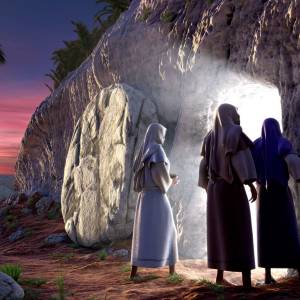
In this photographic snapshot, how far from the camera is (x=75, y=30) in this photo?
2464cm

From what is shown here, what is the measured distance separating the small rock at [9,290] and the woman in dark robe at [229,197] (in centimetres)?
215

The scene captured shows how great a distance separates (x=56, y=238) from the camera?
12.1 m

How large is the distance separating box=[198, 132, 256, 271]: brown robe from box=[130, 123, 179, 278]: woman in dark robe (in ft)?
3.73

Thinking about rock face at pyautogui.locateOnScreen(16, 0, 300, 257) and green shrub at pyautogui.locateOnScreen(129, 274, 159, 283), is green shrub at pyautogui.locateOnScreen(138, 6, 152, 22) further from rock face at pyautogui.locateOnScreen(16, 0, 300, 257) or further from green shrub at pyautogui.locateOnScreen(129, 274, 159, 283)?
green shrub at pyautogui.locateOnScreen(129, 274, 159, 283)

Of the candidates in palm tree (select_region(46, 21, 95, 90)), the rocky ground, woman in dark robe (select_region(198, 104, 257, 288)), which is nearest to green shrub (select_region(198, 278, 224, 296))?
the rocky ground

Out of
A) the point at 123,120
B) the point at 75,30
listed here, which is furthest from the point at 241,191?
the point at 75,30

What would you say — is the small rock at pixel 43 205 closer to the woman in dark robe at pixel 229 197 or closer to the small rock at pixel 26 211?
the small rock at pixel 26 211

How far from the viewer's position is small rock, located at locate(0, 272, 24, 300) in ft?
15.9

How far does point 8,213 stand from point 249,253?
14.8 metres

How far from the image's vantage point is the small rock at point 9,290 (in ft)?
15.9

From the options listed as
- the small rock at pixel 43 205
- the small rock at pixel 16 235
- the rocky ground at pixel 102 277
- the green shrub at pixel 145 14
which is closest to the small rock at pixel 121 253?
the rocky ground at pixel 102 277

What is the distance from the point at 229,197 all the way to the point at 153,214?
159 centimetres

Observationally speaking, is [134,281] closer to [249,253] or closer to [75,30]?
[249,253]

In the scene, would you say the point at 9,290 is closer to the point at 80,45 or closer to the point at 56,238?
the point at 56,238
